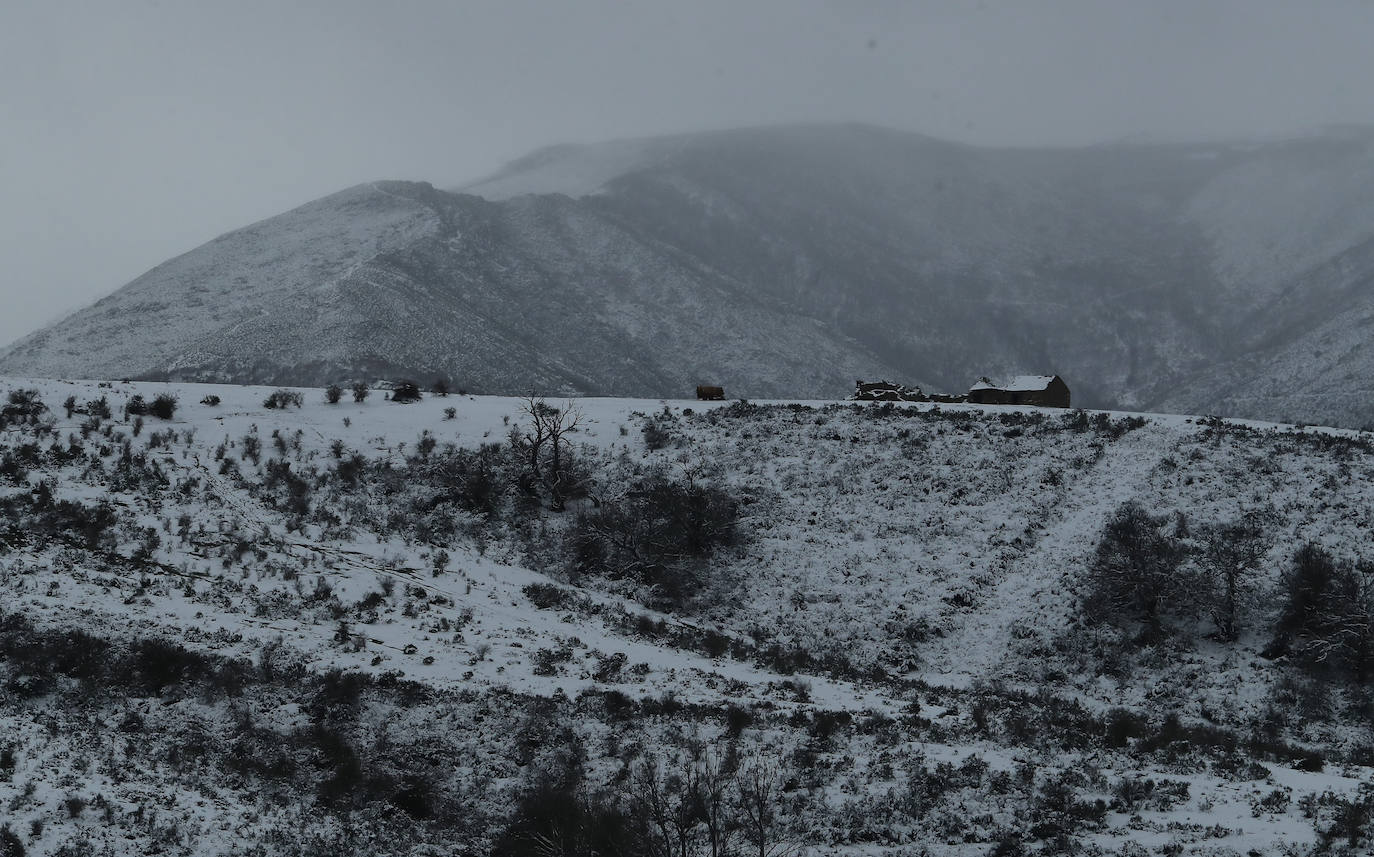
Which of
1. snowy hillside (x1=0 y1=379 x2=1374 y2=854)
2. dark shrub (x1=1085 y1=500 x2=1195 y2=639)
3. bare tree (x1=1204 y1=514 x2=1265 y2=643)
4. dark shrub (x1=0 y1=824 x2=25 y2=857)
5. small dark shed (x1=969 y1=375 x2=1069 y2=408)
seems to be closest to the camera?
dark shrub (x1=0 y1=824 x2=25 y2=857)

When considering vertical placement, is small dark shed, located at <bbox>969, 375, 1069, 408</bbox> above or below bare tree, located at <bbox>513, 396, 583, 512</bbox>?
above

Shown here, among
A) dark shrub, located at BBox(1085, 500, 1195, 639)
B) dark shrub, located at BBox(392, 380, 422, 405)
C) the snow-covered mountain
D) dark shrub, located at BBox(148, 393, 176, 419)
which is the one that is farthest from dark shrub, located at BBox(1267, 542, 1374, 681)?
the snow-covered mountain

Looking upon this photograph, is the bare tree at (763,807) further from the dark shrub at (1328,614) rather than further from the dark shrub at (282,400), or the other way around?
the dark shrub at (282,400)

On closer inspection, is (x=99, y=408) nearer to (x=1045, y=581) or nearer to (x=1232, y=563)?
(x=1045, y=581)

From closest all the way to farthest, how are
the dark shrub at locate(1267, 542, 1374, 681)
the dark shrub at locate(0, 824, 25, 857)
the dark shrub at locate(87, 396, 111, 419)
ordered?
the dark shrub at locate(0, 824, 25, 857), the dark shrub at locate(1267, 542, 1374, 681), the dark shrub at locate(87, 396, 111, 419)

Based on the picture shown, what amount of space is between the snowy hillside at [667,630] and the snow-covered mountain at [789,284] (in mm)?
48450

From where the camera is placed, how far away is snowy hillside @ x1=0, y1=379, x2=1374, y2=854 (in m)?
13.8

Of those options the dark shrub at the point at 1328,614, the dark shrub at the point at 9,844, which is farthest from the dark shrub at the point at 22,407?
the dark shrub at the point at 1328,614

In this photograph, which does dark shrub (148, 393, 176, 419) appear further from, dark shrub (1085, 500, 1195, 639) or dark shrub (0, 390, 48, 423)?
dark shrub (1085, 500, 1195, 639)

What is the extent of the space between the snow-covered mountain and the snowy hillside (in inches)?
1907

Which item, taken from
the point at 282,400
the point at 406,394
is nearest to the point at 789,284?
the point at 406,394

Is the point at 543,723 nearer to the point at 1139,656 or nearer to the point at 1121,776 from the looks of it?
the point at 1121,776

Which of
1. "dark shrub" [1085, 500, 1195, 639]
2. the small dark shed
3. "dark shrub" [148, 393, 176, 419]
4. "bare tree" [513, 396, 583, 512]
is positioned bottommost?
"dark shrub" [1085, 500, 1195, 639]

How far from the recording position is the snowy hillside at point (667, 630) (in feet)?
45.4
